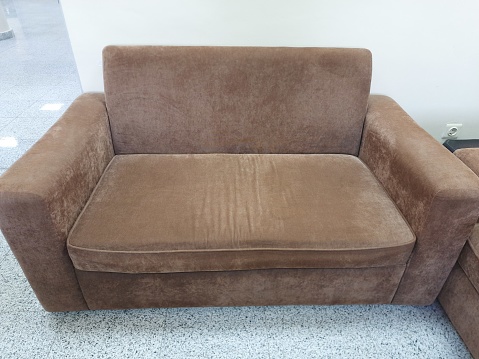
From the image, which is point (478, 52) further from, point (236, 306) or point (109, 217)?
point (109, 217)

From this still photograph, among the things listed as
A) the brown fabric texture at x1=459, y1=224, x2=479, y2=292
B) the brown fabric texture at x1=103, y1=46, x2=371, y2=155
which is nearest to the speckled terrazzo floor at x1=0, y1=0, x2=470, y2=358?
the brown fabric texture at x1=459, y1=224, x2=479, y2=292

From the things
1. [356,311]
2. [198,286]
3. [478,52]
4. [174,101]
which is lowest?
[356,311]

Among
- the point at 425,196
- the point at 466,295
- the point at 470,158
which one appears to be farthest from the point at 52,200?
the point at 470,158

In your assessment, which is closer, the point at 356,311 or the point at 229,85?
the point at 356,311

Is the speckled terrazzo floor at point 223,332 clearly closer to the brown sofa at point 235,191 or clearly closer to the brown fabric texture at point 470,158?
the brown sofa at point 235,191

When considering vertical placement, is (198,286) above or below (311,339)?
above

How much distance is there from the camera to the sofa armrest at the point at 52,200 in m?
1.05

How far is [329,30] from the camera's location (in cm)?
167

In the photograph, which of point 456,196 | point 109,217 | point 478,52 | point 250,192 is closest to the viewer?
point 456,196

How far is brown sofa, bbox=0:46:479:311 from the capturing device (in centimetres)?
115

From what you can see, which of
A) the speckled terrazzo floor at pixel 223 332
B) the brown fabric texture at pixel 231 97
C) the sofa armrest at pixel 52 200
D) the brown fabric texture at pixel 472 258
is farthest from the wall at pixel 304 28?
the speckled terrazzo floor at pixel 223 332

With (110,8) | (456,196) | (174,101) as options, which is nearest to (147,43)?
(110,8)

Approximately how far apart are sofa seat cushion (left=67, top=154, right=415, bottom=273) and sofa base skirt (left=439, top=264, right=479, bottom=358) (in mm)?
242

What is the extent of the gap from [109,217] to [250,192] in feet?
1.73
